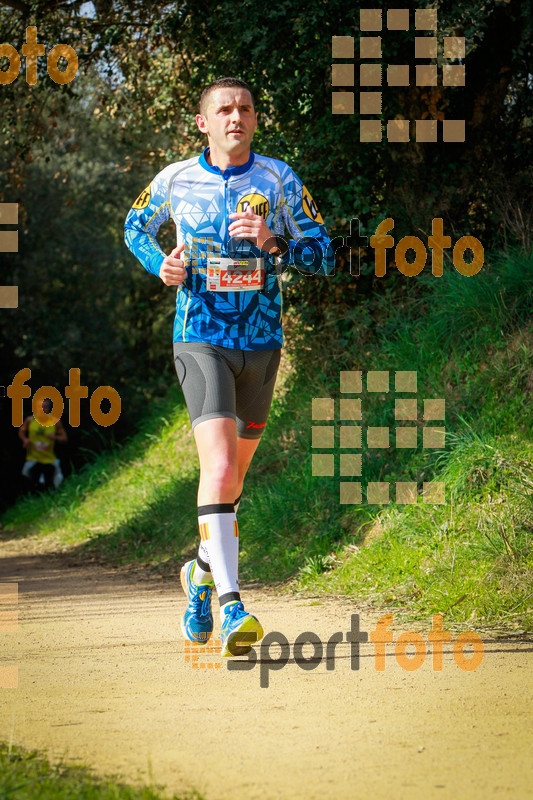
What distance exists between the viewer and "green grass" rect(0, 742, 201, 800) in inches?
95.5

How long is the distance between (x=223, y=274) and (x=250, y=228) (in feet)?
0.79

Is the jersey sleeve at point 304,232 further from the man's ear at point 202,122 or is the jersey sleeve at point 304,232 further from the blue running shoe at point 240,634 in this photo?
the blue running shoe at point 240,634

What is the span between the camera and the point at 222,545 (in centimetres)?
396

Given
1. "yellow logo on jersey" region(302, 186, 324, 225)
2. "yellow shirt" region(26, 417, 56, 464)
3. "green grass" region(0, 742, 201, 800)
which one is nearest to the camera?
"green grass" region(0, 742, 201, 800)

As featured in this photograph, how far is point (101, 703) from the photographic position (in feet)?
11.4

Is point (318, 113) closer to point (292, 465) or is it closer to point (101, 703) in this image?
point (292, 465)

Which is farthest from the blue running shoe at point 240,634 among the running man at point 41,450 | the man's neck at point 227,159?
the running man at point 41,450

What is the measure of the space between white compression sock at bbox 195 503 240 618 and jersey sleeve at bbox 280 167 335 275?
1.20 metres

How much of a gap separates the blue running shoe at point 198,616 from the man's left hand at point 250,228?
5.24 ft

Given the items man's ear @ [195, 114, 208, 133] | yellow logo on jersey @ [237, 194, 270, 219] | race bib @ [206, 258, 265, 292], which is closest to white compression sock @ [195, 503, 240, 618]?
race bib @ [206, 258, 265, 292]

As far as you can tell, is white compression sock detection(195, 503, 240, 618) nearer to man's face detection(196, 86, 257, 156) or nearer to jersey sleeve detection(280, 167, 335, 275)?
jersey sleeve detection(280, 167, 335, 275)

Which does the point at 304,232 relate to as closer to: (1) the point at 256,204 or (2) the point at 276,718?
(1) the point at 256,204

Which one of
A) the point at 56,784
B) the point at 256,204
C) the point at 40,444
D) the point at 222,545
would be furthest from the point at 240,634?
the point at 40,444

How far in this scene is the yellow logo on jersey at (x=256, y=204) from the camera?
4254mm
